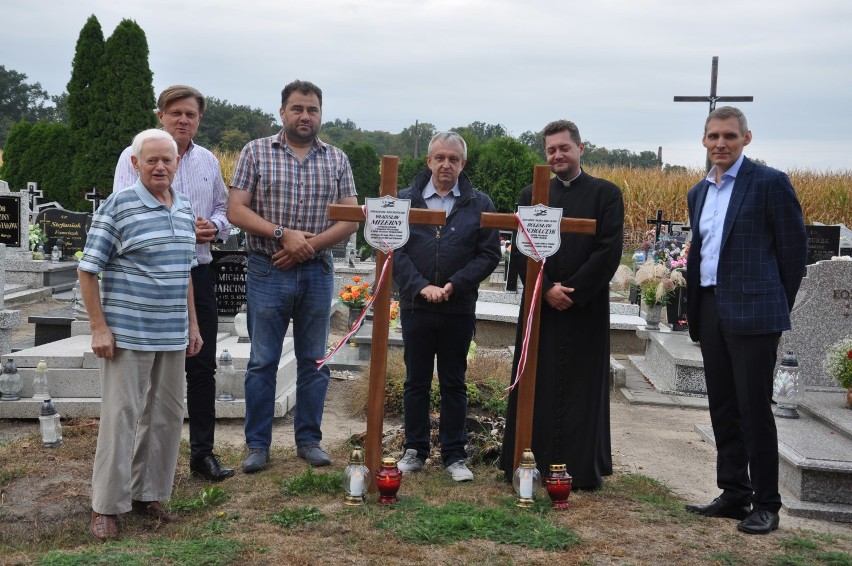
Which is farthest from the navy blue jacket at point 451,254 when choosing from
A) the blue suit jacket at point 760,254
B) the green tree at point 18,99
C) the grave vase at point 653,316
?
the green tree at point 18,99

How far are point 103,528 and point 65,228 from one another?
1445cm

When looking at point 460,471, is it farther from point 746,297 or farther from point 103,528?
point 103,528

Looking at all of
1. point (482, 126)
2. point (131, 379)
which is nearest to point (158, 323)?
point (131, 379)

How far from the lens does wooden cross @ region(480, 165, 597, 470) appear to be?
15.5ft

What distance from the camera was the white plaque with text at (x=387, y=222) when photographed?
15.3 feet

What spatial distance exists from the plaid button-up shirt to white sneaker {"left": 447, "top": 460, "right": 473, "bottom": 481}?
162 centimetres

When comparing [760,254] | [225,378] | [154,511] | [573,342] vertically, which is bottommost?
[154,511]

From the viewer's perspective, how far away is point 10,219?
12008 millimetres

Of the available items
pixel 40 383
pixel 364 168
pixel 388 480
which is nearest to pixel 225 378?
pixel 40 383

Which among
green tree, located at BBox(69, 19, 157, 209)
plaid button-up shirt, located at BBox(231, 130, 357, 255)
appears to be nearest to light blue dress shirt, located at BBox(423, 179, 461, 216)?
plaid button-up shirt, located at BBox(231, 130, 357, 255)

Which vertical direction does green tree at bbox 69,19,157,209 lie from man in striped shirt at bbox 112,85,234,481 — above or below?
above

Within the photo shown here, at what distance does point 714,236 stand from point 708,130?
553 millimetres

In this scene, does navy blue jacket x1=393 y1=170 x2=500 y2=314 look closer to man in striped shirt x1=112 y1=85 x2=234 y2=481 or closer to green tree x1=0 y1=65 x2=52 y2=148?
man in striped shirt x1=112 y1=85 x2=234 y2=481

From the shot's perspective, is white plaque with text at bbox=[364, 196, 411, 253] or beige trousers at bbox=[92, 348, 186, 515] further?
white plaque with text at bbox=[364, 196, 411, 253]
